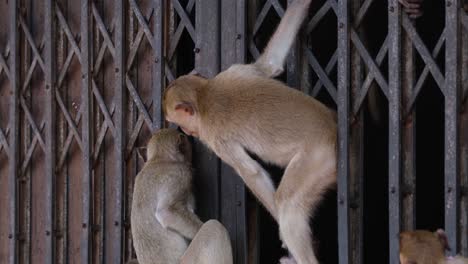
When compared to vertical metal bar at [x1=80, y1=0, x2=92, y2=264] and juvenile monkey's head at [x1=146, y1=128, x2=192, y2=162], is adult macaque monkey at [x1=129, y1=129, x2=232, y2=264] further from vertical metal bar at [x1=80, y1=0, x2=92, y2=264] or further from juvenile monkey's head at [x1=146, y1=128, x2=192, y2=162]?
vertical metal bar at [x1=80, y1=0, x2=92, y2=264]

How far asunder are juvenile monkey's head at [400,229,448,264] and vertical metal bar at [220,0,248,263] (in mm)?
1513

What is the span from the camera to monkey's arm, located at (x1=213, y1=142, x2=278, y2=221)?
603 cm

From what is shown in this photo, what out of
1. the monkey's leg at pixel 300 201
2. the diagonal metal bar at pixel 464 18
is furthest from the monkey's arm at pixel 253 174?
the diagonal metal bar at pixel 464 18

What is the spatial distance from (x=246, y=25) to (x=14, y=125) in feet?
6.81

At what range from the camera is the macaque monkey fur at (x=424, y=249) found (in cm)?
513

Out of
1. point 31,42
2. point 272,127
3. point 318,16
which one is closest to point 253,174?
point 272,127

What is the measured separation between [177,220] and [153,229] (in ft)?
0.56

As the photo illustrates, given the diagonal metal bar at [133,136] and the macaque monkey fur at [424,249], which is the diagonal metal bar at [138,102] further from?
the macaque monkey fur at [424,249]

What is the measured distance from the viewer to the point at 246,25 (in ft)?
21.5

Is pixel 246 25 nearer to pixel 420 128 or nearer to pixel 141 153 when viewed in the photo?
pixel 141 153

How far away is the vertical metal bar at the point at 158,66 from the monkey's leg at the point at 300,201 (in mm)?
1282

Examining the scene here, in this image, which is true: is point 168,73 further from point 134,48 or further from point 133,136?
point 133,136

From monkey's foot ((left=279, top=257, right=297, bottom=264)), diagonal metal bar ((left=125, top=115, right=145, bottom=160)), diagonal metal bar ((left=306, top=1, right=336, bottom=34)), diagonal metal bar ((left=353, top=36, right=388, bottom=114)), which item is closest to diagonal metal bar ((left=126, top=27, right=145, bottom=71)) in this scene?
diagonal metal bar ((left=125, top=115, right=145, bottom=160))

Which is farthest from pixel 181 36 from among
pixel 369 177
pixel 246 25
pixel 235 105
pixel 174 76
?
pixel 369 177
